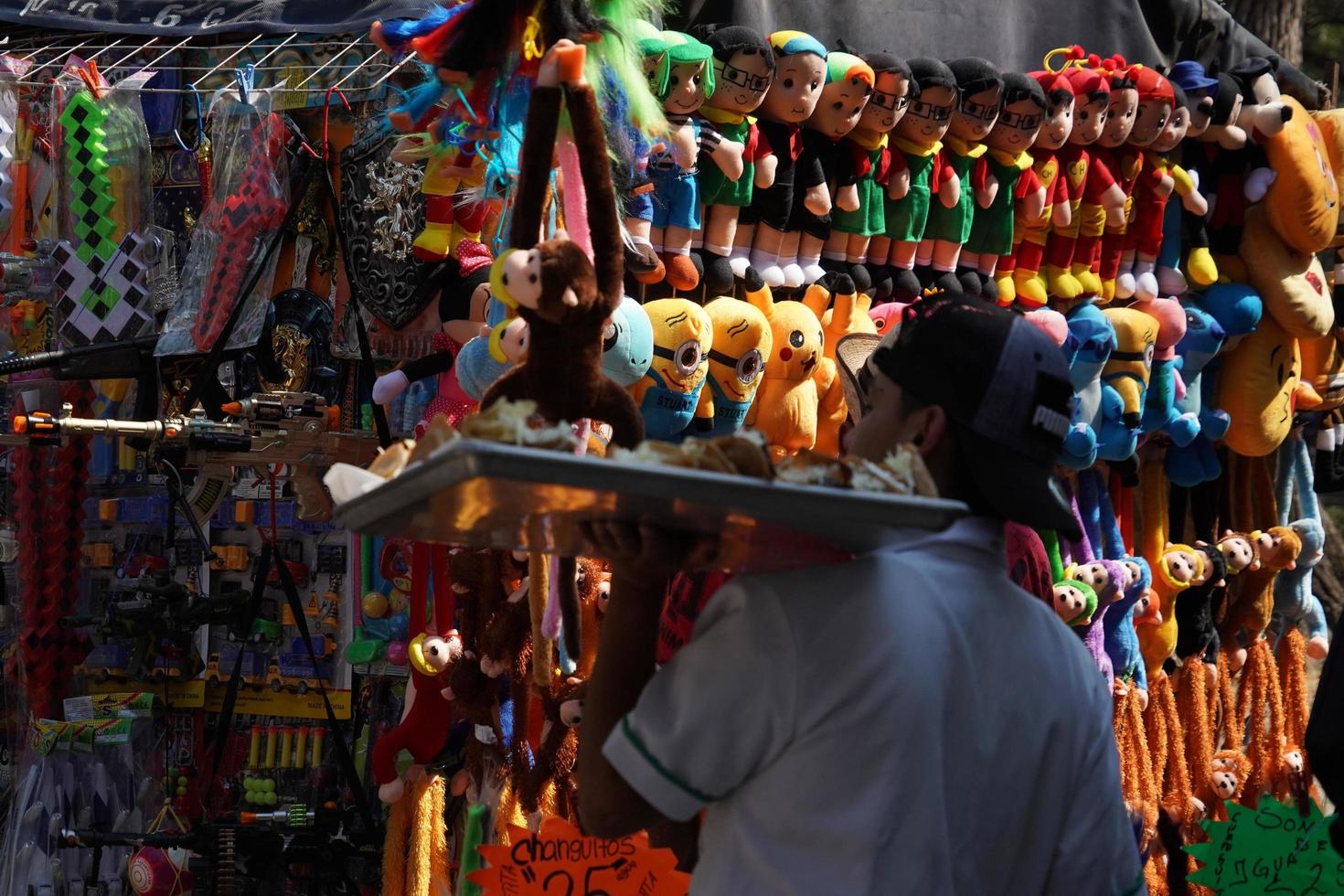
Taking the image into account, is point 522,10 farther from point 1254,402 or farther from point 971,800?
point 1254,402

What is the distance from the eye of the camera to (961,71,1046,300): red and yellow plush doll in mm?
3918

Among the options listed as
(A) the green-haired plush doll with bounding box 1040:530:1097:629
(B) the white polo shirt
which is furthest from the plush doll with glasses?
(B) the white polo shirt

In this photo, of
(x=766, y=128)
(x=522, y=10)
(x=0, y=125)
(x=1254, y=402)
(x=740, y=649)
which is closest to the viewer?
(x=740, y=649)

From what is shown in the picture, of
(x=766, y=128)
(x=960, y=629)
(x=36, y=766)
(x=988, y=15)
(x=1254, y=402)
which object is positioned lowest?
(x=36, y=766)

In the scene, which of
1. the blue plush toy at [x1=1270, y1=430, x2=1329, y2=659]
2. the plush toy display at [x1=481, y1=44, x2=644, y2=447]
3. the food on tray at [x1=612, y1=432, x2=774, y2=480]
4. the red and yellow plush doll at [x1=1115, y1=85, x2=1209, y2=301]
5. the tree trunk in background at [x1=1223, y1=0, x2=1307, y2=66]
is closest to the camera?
the food on tray at [x1=612, y1=432, x2=774, y2=480]

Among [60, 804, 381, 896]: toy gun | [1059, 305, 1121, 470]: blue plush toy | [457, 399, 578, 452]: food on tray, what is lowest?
[60, 804, 381, 896]: toy gun

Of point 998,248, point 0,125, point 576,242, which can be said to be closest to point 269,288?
point 0,125

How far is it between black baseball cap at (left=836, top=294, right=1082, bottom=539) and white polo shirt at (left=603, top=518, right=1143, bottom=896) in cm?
12

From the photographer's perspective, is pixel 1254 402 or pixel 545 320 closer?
pixel 545 320

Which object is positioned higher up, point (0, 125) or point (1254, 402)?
point (0, 125)

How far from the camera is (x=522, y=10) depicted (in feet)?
6.39

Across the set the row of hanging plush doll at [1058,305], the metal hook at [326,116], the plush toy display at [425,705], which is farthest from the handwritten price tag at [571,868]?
the metal hook at [326,116]

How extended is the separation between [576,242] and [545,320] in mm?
120

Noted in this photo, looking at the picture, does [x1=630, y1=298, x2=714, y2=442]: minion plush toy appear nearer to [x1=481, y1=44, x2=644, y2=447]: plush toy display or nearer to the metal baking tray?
[x1=481, y1=44, x2=644, y2=447]: plush toy display
